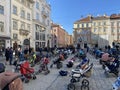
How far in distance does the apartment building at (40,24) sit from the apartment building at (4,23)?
14.6 meters

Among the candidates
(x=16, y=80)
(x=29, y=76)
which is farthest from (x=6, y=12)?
(x=16, y=80)

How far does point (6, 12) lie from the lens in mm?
39000

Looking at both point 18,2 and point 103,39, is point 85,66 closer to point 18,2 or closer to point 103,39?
point 18,2

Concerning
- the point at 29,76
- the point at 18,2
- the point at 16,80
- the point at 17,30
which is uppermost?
the point at 18,2

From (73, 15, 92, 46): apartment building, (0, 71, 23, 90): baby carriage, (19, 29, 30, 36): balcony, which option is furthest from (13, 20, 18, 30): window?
(73, 15, 92, 46): apartment building

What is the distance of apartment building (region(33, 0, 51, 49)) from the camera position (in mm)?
54947

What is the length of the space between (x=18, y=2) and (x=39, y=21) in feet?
43.7

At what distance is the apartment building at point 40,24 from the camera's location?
54.9 metres

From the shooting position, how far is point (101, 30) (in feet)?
295

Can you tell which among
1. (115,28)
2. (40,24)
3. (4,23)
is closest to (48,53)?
(4,23)

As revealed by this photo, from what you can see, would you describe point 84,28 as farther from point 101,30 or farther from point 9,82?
point 9,82

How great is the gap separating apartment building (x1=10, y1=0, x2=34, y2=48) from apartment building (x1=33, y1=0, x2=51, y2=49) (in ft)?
8.57

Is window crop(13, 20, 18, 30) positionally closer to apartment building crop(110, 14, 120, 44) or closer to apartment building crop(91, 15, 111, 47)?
apartment building crop(91, 15, 111, 47)

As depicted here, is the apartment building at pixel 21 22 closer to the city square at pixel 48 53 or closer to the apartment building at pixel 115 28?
the city square at pixel 48 53
